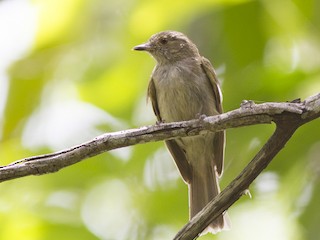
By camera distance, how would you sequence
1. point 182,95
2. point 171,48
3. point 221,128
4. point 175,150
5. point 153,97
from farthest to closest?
point 171,48 → point 153,97 → point 182,95 → point 175,150 → point 221,128

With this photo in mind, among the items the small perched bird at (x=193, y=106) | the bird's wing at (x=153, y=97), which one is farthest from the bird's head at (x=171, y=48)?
the bird's wing at (x=153, y=97)

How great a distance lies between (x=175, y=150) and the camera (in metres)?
4.61

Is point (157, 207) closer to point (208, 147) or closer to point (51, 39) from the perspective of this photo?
point (51, 39)

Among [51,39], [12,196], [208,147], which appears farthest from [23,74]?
[208,147]

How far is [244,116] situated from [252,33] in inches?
18.6

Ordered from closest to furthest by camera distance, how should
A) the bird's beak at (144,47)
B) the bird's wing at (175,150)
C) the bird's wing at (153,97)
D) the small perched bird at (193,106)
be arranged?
the bird's wing at (175,150)
the bird's beak at (144,47)
the small perched bird at (193,106)
the bird's wing at (153,97)

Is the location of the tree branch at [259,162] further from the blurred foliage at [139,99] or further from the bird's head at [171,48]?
the bird's head at [171,48]

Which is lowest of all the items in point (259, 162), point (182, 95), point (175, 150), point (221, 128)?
point (259, 162)

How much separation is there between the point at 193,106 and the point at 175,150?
1.10 feet

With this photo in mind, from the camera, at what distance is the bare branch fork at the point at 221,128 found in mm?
2549

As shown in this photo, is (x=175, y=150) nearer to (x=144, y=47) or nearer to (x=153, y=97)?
(x=153, y=97)

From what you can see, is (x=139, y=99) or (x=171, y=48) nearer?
(x=139, y=99)

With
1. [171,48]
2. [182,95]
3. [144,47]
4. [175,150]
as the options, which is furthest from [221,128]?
[171,48]

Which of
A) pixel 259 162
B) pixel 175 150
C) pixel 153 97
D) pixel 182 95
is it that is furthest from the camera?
pixel 153 97
